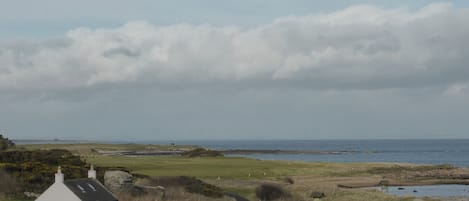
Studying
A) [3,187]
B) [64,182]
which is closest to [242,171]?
[3,187]

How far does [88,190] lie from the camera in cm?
3469

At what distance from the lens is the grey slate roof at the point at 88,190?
33.1 m

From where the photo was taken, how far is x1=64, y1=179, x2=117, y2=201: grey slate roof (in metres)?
33.1

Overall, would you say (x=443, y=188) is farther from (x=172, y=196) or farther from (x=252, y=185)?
(x=172, y=196)

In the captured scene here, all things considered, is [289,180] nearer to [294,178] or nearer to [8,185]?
[294,178]

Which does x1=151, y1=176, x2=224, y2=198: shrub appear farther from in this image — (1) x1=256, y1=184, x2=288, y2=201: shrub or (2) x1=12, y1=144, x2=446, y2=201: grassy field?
(1) x1=256, y1=184, x2=288, y2=201: shrub

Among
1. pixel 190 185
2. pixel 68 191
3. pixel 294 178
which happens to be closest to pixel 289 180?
pixel 294 178

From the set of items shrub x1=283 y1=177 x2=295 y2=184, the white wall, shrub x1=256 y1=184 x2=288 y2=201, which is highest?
the white wall

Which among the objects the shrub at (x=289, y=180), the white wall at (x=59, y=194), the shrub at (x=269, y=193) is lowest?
the shrub at (x=269, y=193)

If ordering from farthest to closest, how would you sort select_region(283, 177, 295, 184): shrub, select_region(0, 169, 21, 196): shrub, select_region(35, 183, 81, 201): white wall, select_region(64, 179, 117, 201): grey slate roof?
select_region(283, 177, 295, 184): shrub → select_region(0, 169, 21, 196): shrub → select_region(64, 179, 117, 201): grey slate roof → select_region(35, 183, 81, 201): white wall

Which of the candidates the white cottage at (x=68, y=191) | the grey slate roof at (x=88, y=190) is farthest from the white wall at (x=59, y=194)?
the grey slate roof at (x=88, y=190)

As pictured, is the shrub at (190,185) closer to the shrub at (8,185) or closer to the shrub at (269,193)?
the shrub at (269,193)

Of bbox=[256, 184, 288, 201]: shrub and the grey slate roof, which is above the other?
the grey slate roof

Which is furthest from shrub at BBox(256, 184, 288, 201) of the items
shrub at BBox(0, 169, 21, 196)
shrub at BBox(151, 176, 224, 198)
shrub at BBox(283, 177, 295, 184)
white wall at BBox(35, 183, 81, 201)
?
white wall at BBox(35, 183, 81, 201)
